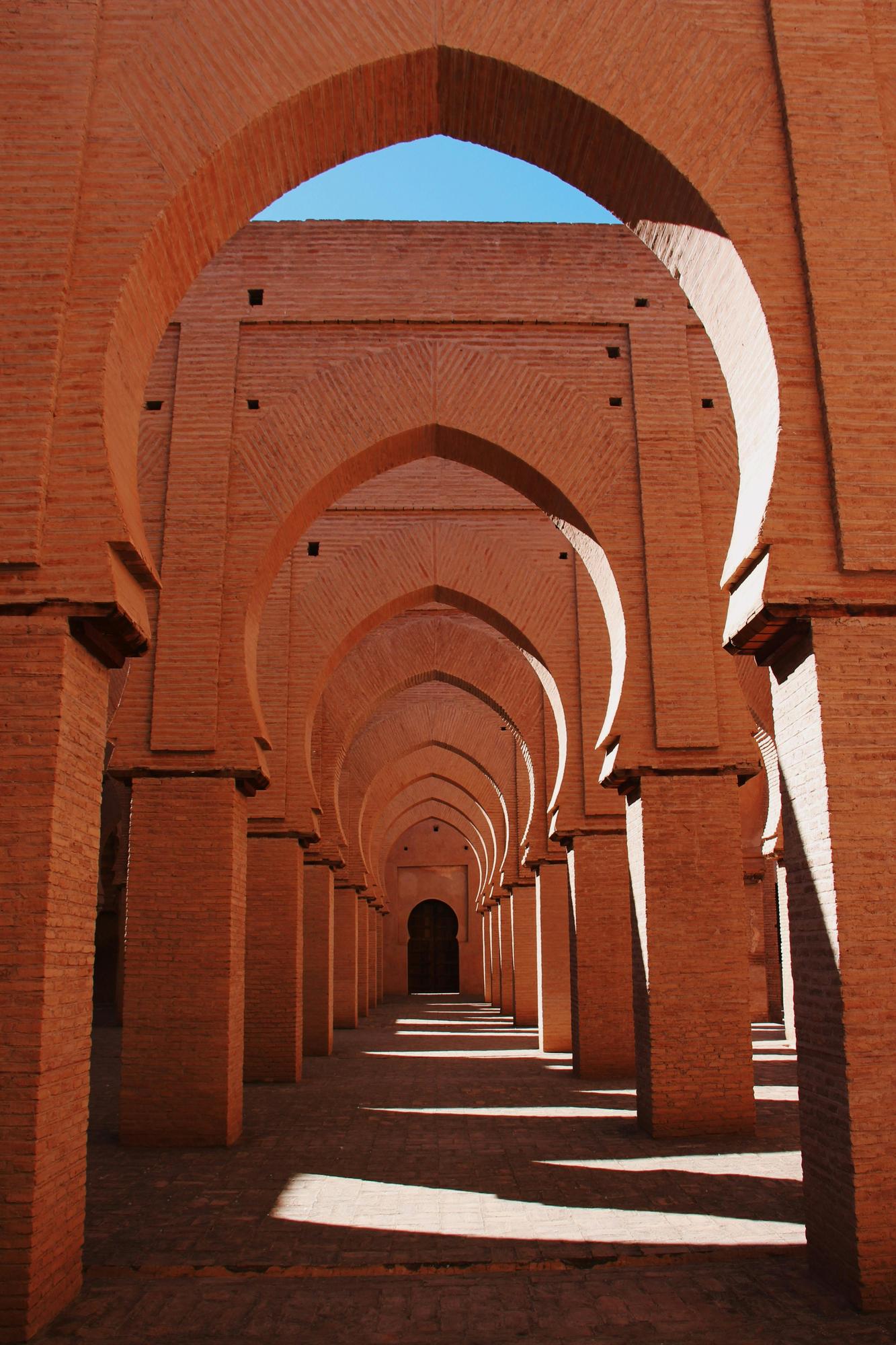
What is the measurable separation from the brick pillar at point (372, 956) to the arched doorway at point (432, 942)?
7.49 m

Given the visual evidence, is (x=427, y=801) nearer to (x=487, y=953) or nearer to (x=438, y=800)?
(x=438, y=800)

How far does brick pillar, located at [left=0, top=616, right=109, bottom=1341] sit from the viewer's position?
172 inches

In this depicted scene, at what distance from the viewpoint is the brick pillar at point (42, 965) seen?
436 cm

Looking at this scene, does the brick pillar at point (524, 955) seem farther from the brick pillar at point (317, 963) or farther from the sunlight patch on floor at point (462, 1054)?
the brick pillar at point (317, 963)

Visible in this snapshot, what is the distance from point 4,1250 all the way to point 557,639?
29.7ft

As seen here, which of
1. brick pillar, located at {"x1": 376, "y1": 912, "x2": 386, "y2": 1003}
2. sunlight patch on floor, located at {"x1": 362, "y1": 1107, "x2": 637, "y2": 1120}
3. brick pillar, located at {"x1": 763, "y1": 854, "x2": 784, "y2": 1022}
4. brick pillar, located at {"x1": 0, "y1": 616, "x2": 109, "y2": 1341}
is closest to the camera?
brick pillar, located at {"x1": 0, "y1": 616, "x2": 109, "y2": 1341}

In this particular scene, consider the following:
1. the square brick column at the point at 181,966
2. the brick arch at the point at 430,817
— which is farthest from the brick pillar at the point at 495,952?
the square brick column at the point at 181,966

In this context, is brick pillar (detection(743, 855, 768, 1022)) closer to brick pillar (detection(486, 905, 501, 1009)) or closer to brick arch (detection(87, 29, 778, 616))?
brick pillar (detection(486, 905, 501, 1009))

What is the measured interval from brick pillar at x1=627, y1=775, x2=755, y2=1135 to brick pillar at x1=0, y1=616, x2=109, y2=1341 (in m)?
4.64

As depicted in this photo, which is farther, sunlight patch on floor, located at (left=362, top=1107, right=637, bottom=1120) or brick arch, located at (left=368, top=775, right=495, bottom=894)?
brick arch, located at (left=368, top=775, right=495, bottom=894)

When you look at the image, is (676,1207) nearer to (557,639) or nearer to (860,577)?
(860,577)

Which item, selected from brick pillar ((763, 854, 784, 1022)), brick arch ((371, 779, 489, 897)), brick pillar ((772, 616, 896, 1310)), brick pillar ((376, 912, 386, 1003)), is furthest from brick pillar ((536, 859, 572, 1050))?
brick pillar ((376, 912, 386, 1003))

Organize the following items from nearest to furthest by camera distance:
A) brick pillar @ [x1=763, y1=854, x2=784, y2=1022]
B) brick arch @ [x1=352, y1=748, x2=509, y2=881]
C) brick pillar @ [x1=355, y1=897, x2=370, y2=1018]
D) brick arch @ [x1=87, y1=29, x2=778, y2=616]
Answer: brick arch @ [x1=87, y1=29, x2=778, y2=616] < brick pillar @ [x1=763, y1=854, x2=784, y2=1022] < brick arch @ [x1=352, y1=748, x2=509, y2=881] < brick pillar @ [x1=355, y1=897, x2=370, y2=1018]

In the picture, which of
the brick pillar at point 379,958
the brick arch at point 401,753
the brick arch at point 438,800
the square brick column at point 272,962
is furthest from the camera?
the brick pillar at point 379,958
